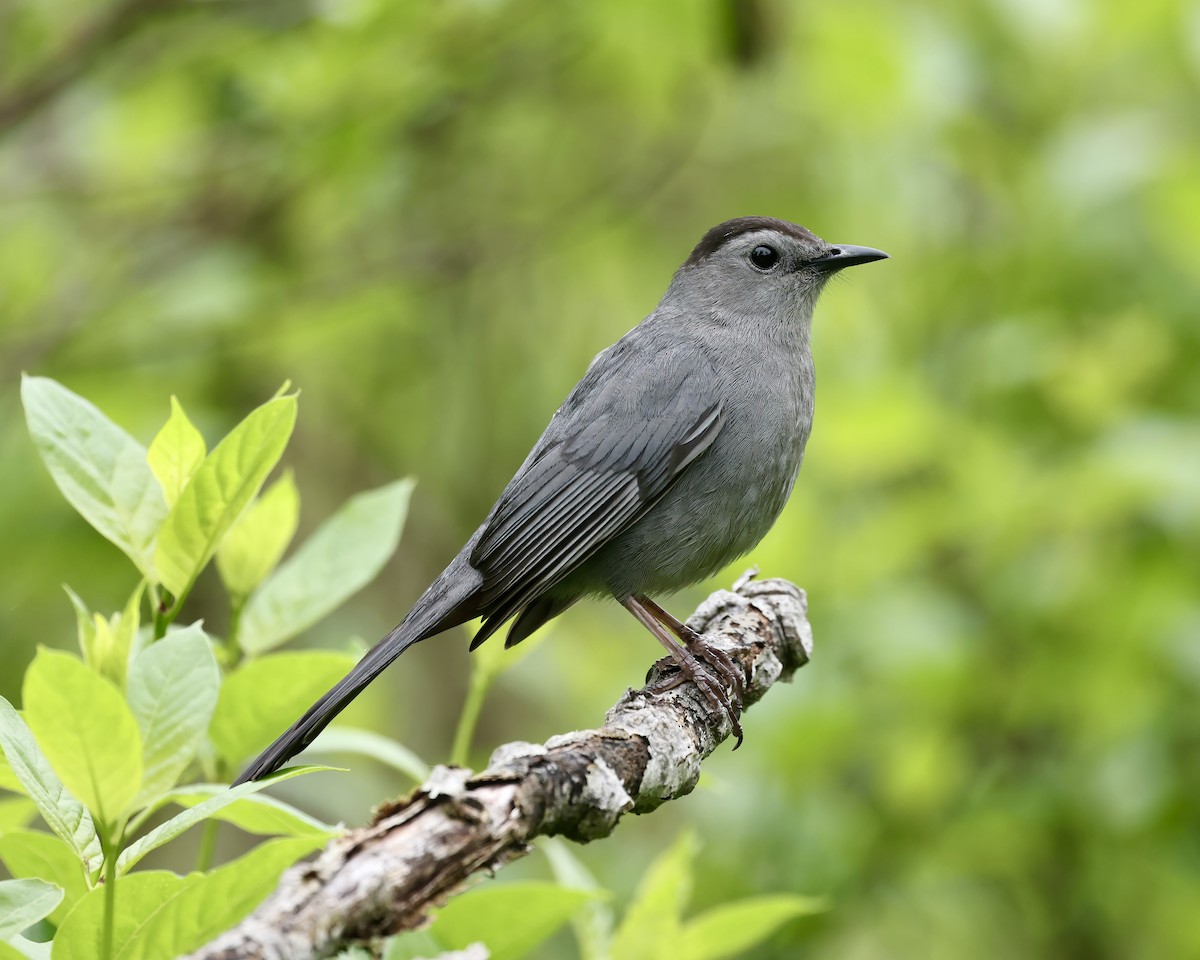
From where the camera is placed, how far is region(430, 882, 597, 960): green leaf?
1.90 m

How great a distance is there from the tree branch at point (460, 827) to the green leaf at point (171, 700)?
0.28m

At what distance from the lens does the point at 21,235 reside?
19.6 feet

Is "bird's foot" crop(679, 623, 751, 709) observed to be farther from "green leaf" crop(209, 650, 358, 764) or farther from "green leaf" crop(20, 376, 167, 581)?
"green leaf" crop(20, 376, 167, 581)

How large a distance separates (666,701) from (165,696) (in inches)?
56.3

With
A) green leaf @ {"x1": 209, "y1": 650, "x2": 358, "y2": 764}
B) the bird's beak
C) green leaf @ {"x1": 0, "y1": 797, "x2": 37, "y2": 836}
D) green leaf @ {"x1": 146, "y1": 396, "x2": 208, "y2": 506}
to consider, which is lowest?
green leaf @ {"x1": 209, "y1": 650, "x2": 358, "y2": 764}

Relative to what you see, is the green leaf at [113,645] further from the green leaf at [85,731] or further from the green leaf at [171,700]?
the green leaf at [85,731]

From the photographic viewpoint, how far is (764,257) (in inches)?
194

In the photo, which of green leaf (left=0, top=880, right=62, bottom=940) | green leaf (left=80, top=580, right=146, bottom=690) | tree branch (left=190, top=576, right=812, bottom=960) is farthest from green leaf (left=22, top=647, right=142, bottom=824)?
green leaf (left=80, top=580, right=146, bottom=690)

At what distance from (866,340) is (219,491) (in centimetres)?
340

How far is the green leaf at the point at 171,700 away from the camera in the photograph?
1836mm

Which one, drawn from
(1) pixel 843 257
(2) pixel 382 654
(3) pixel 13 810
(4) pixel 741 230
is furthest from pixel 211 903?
(4) pixel 741 230

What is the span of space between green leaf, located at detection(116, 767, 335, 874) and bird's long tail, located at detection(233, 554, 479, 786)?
48 cm

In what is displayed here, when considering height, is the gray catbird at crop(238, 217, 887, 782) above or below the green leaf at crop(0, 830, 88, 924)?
above

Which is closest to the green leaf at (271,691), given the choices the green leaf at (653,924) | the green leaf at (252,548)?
the green leaf at (252,548)
